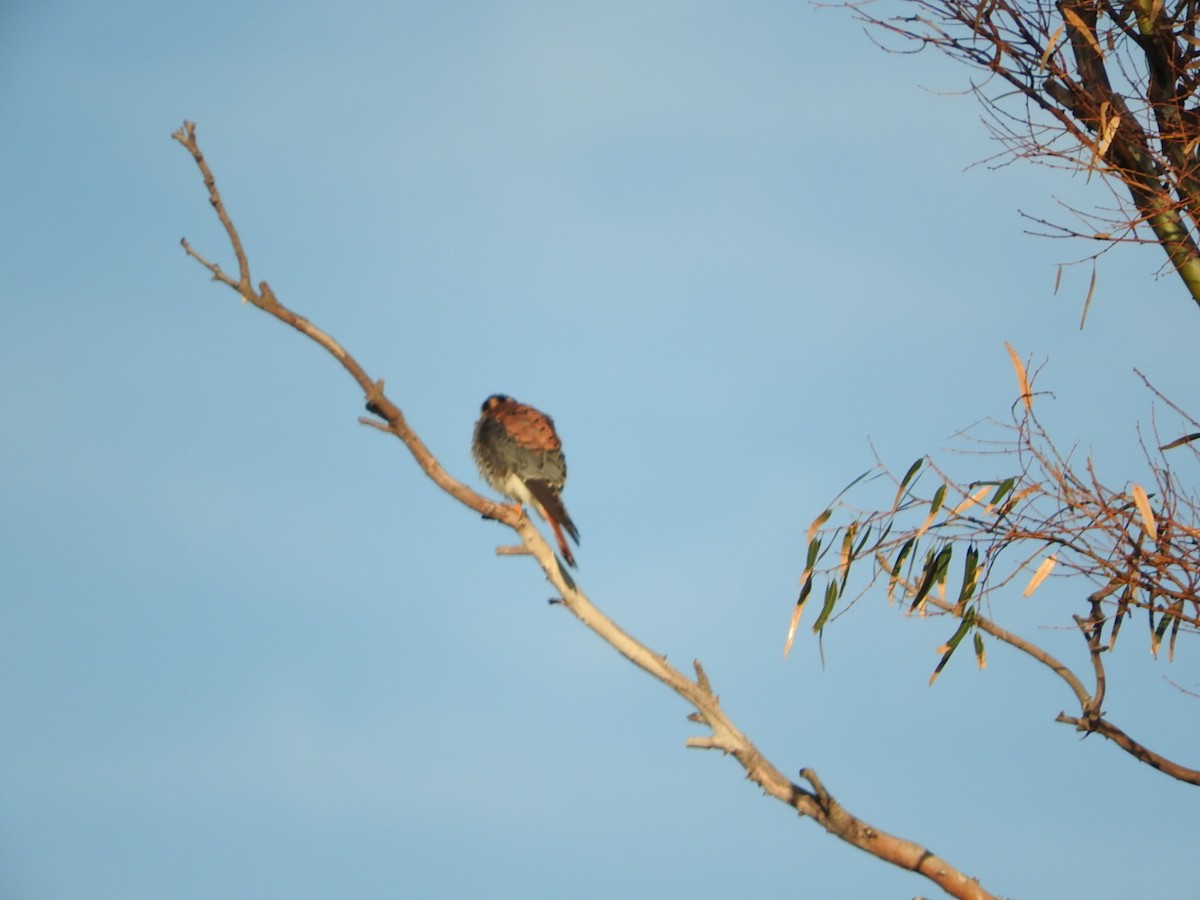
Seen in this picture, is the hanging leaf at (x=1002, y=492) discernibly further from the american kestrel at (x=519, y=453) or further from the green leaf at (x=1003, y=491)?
the american kestrel at (x=519, y=453)

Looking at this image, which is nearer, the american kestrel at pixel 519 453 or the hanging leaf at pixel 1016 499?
the hanging leaf at pixel 1016 499

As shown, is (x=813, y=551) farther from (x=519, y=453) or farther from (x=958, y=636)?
(x=519, y=453)

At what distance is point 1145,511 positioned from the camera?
301 cm

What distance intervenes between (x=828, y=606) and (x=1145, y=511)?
87 cm

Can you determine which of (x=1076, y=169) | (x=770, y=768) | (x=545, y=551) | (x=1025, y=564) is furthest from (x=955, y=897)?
(x=1076, y=169)

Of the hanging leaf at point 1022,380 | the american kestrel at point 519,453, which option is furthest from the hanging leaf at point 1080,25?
the american kestrel at point 519,453

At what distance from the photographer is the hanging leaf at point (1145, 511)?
9.81 feet

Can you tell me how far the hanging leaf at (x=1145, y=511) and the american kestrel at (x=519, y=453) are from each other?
2.73 m

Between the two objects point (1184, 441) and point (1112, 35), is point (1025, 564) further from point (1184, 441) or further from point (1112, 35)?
point (1112, 35)

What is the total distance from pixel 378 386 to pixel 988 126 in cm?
164

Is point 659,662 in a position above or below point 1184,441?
below

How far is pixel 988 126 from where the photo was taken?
11.0 ft

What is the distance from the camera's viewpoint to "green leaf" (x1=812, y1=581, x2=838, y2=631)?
3568 millimetres

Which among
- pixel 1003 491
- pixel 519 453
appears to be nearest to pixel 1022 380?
pixel 1003 491
